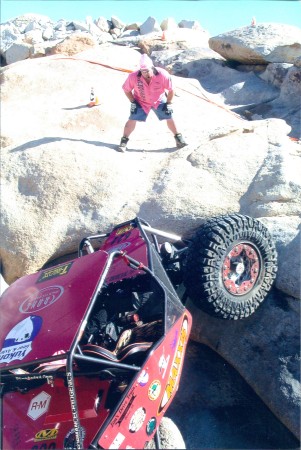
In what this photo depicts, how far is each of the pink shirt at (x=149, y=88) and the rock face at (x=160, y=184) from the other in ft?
1.73

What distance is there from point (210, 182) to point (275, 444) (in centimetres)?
285

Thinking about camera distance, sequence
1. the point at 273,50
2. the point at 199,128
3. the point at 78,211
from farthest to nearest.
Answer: the point at 273,50, the point at 199,128, the point at 78,211

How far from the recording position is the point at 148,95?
7789 millimetres

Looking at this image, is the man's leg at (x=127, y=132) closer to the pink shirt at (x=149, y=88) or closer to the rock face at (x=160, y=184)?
the rock face at (x=160, y=184)

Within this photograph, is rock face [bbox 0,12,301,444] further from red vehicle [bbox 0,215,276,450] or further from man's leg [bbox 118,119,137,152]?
red vehicle [bbox 0,215,276,450]

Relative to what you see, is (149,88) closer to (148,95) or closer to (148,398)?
(148,95)

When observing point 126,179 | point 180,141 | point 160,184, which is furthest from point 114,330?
point 180,141

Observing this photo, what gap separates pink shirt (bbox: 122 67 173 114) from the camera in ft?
25.1

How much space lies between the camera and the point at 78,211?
6.94 meters

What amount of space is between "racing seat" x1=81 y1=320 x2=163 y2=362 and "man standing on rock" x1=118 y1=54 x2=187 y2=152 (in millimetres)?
3515

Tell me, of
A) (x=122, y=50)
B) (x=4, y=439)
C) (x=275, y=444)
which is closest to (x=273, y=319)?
(x=275, y=444)

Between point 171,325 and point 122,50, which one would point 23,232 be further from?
point 122,50

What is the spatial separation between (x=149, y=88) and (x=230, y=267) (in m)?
3.55

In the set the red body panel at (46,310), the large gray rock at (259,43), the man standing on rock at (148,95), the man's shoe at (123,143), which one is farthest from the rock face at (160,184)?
the large gray rock at (259,43)
